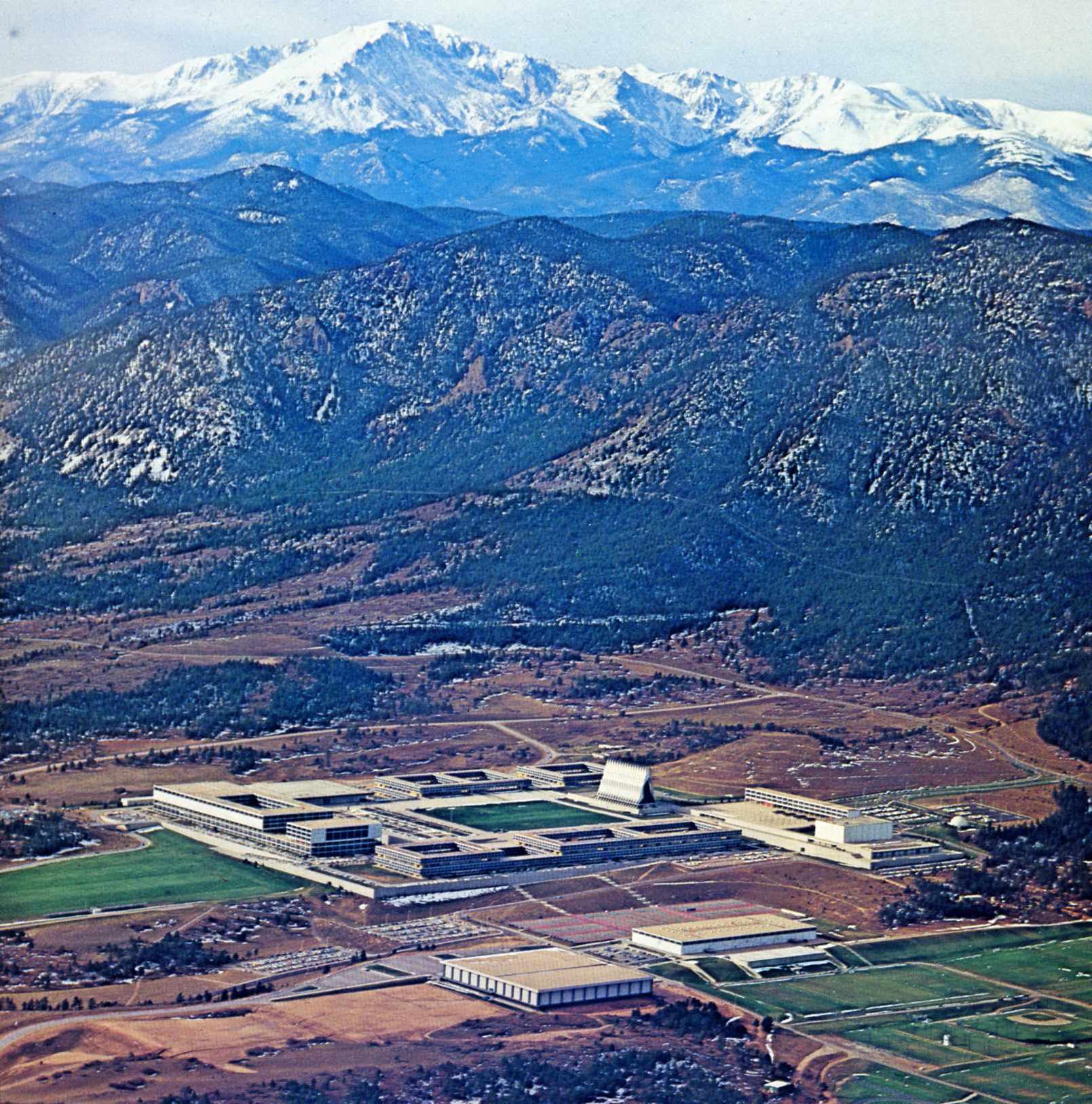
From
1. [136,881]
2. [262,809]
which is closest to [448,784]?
[262,809]

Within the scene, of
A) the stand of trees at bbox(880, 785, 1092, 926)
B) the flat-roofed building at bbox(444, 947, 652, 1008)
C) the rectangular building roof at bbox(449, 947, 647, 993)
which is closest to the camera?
the flat-roofed building at bbox(444, 947, 652, 1008)

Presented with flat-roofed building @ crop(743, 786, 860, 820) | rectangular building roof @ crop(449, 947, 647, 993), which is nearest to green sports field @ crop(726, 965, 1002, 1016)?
rectangular building roof @ crop(449, 947, 647, 993)

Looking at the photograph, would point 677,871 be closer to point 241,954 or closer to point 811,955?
point 811,955

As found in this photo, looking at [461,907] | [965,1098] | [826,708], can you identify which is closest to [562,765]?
[826,708]

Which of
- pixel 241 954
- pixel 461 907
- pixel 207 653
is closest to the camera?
pixel 241 954

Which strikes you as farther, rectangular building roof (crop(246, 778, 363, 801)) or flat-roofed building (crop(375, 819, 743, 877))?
rectangular building roof (crop(246, 778, 363, 801))

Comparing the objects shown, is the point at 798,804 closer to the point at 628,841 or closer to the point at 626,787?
the point at 626,787

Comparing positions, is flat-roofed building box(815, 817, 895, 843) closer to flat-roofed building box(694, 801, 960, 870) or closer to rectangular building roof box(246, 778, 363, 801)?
flat-roofed building box(694, 801, 960, 870)
